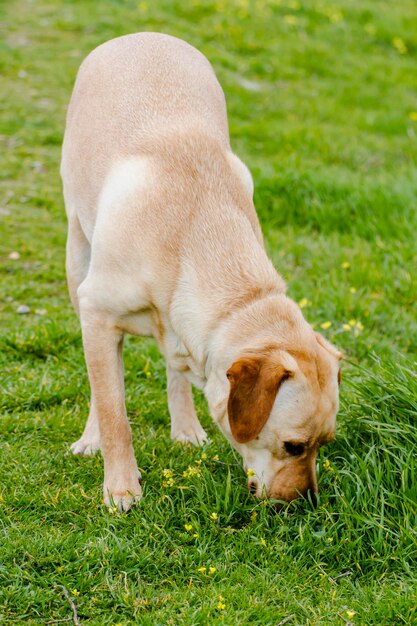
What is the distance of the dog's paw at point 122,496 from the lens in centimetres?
411

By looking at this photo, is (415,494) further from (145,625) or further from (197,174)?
(197,174)

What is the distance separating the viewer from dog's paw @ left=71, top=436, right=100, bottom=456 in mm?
4582

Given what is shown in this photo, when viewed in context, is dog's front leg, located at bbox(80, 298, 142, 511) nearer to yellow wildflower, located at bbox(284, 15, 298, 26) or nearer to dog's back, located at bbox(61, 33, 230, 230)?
dog's back, located at bbox(61, 33, 230, 230)

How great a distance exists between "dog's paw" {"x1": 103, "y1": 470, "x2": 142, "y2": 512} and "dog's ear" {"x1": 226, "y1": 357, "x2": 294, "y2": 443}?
81cm

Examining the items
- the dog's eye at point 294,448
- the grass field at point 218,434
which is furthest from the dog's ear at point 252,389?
the grass field at point 218,434

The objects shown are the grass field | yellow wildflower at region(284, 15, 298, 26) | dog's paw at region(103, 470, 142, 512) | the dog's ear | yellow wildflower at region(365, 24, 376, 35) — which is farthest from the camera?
yellow wildflower at region(365, 24, 376, 35)

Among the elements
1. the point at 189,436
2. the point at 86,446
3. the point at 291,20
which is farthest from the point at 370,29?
the point at 86,446

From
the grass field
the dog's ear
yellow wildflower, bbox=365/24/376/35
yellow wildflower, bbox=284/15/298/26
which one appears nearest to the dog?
the dog's ear

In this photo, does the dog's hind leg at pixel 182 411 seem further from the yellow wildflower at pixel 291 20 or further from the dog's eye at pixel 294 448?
the yellow wildflower at pixel 291 20

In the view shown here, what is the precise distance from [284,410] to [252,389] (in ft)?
0.65

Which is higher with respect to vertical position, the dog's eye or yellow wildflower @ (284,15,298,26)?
the dog's eye

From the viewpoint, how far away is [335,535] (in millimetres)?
3904

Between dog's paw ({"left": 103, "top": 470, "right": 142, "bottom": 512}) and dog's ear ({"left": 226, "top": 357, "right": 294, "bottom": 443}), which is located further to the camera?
Answer: dog's paw ({"left": 103, "top": 470, "right": 142, "bottom": 512})

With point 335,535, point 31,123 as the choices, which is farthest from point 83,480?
point 31,123
